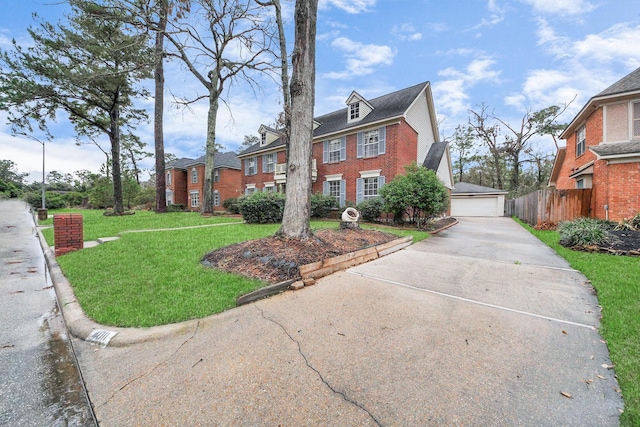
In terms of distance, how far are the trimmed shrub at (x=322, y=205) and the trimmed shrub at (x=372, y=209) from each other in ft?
9.28

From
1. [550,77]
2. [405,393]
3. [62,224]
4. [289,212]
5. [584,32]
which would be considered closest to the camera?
[405,393]

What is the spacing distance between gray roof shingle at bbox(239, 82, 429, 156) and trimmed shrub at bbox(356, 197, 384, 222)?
5149mm

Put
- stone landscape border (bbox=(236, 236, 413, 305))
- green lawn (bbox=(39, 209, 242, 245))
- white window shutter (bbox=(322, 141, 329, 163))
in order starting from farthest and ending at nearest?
white window shutter (bbox=(322, 141, 329, 163)) → green lawn (bbox=(39, 209, 242, 245)) → stone landscape border (bbox=(236, 236, 413, 305))

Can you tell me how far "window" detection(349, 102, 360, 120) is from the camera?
55.8ft

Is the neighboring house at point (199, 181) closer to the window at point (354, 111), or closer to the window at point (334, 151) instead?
the window at point (334, 151)

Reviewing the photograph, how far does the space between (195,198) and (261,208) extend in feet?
67.5

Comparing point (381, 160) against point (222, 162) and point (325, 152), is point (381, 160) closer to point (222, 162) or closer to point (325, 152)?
point (325, 152)

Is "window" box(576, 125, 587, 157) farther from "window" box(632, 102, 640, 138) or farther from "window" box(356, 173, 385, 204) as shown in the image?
"window" box(356, 173, 385, 204)

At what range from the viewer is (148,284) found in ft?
13.3

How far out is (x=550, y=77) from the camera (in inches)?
754

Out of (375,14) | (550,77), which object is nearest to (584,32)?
(550,77)

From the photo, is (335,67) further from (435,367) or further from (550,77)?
(550,77)

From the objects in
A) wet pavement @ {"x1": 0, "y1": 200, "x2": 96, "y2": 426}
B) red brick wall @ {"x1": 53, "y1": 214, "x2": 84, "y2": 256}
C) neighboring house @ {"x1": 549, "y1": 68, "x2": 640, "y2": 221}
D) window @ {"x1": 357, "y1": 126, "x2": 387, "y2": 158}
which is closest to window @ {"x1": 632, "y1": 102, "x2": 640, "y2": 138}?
neighboring house @ {"x1": 549, "y1": 68, "x2": 640, "y2": 221}

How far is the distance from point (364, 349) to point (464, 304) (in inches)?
76.4
